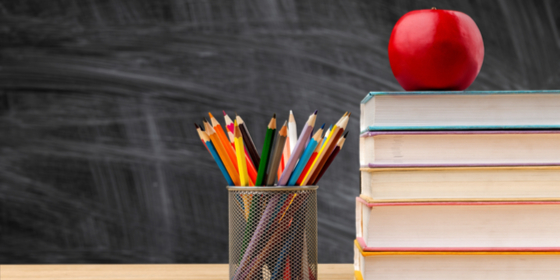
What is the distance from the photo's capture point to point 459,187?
40cm

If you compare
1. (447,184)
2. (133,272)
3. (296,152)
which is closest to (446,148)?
(447,184)

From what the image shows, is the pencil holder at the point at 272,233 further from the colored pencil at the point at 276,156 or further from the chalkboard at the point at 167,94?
the chalkboard at the point at 167,94

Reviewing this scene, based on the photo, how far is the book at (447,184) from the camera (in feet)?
1.32

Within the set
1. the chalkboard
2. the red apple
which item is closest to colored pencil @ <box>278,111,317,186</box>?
the red apple

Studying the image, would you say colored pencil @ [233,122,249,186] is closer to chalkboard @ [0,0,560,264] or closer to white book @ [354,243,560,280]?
white book @ [354,243,560,280]

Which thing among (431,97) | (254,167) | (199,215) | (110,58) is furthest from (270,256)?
(110,58)

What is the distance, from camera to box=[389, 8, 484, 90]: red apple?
0.42 meters

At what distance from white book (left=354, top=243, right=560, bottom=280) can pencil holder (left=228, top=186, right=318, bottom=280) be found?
7 cm

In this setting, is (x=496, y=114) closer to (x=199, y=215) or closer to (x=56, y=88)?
(x=199, y=215)

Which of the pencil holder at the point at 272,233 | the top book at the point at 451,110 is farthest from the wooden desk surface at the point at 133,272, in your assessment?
the top book at the point at 451,110

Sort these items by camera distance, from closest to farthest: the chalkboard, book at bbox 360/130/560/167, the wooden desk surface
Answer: book at bbox 360/130/560/167
the wooden desk surface
the chalkboard

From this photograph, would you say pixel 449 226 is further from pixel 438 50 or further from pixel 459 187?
pixel 438 50

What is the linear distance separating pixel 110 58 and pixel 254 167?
42cm

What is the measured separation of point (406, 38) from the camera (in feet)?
1.43
